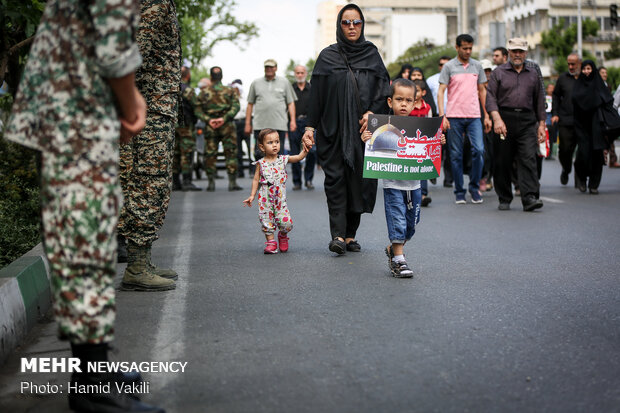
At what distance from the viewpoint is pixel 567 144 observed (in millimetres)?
16562

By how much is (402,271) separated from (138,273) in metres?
1.89

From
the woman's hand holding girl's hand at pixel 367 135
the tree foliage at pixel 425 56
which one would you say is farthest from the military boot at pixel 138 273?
the tree foliage at pixel 425 56

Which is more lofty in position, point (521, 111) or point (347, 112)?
point (347, 112)

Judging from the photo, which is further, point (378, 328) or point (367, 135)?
point (367, 135)

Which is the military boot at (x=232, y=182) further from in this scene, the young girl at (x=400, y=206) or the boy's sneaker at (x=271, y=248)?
the young girl at (x=400, y=206)

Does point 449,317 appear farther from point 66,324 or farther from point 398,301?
point 66,324

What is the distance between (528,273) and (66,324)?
4529 mm

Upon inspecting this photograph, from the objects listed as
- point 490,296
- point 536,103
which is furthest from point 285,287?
point 536,103

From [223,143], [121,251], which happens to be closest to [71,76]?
[121,251]

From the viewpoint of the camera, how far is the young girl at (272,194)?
920 centimetres

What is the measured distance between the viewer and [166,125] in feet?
22.7

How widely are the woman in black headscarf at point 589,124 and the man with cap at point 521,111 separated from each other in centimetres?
274

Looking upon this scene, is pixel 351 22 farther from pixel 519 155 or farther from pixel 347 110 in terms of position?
pixel 519 155

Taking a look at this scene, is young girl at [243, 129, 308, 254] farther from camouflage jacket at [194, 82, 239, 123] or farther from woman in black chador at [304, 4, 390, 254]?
camouflage jacket at [194, 82, 239, 123]
